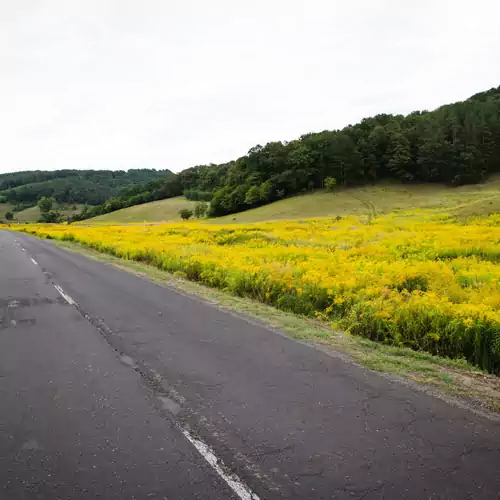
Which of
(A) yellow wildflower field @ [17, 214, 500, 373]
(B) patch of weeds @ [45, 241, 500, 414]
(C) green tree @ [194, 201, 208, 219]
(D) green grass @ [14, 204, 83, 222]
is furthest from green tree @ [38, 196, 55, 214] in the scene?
(B) patch of weeds @ [45, 241, 500, 414]

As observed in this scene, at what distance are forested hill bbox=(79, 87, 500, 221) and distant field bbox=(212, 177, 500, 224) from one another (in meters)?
5.27

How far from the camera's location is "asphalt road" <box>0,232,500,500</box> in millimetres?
3451

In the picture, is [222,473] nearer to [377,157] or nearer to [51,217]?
[377,157]

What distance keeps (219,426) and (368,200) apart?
255 feet

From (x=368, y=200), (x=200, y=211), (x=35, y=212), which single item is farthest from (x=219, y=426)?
(x=35, y=212)

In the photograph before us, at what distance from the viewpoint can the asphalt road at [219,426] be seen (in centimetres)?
345

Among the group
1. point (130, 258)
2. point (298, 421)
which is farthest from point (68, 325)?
point (130, 258)

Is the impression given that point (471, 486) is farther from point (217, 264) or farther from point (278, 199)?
point (278, 199)

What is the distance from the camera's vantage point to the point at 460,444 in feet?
13.1

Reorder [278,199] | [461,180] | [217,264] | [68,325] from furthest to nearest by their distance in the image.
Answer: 1. [278,199]
2. [461,180]
3. [217,264]
4. [68,325]

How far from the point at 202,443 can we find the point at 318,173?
97.7 metres

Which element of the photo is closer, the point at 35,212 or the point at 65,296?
the point at 65,296

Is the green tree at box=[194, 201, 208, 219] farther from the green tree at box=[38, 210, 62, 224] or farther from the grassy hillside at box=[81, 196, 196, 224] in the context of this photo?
the green tree at box=[38, 210, 62, 224]

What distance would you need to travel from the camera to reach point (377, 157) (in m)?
96.5
